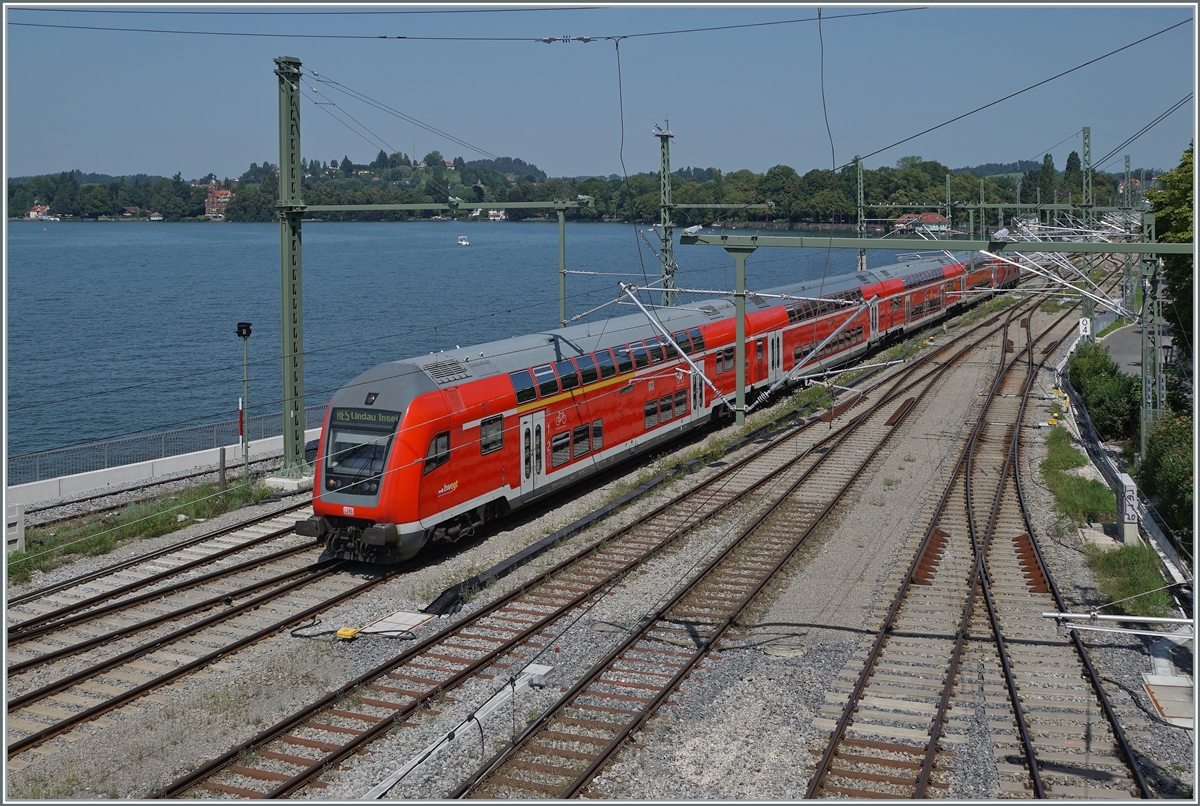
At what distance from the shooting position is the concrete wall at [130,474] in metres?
22.6

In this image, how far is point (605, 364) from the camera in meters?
22.4

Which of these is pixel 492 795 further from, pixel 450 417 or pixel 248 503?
pixel 248 503

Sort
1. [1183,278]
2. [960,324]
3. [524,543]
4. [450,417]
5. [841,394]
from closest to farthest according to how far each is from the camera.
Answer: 1. [450,417]
2. [524,543]
3. [1183,278]
4. [841,394]
5. [960,324]

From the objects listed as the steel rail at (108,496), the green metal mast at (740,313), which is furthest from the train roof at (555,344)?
the steel rail at (108,496)

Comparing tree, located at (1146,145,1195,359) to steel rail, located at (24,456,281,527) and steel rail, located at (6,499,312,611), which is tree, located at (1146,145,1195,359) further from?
steel rail, located at (24,456,281,527)

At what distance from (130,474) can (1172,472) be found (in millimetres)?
22468

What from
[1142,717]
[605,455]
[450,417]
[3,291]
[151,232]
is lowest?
[1142,717]

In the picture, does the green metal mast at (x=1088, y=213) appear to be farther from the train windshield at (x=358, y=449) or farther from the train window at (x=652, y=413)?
the train windshield at (x=358, y=449)

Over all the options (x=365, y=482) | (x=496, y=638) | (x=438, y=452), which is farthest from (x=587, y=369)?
(x=496, y=638)

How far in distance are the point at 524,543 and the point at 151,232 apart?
19497 cm

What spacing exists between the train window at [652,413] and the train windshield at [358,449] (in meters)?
8.46

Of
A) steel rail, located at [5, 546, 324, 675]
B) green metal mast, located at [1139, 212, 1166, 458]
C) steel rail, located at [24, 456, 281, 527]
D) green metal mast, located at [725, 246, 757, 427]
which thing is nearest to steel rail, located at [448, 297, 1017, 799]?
green metal mast, located at [725, 246, 757, 427]

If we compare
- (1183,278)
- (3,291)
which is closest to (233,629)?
(3,291)

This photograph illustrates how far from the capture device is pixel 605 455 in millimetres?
22594
